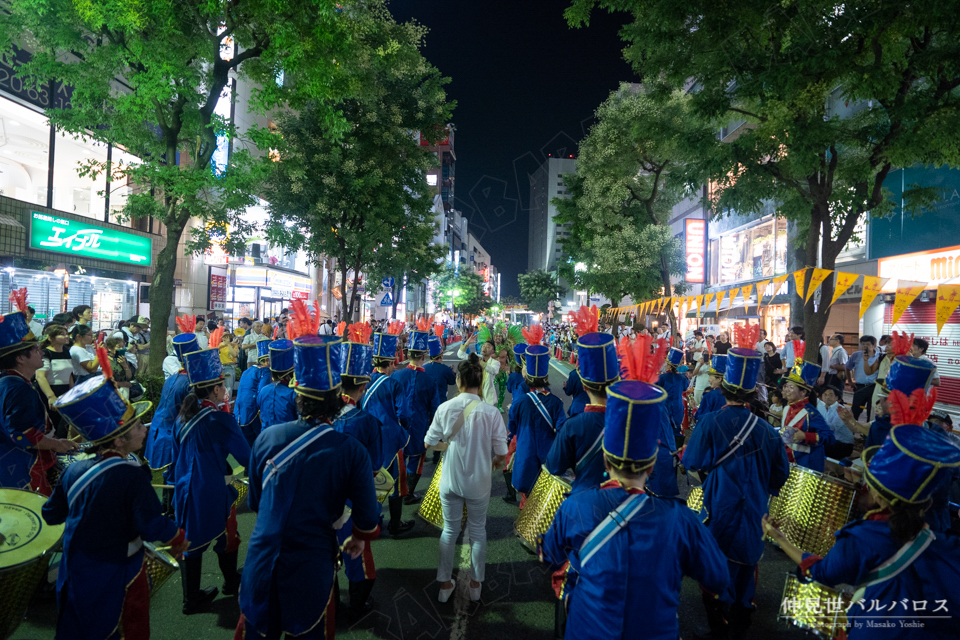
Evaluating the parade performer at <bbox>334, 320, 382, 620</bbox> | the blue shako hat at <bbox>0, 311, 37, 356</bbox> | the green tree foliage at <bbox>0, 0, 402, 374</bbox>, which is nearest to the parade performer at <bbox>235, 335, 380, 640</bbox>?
the parade performer at <bbox>334, 320, 382, 620</bbox>

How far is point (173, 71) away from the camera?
26.6ft

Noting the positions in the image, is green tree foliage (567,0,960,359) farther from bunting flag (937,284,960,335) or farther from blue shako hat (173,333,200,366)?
blue shako hat (173,333,200,366)

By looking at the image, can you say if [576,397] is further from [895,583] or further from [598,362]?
[895,583]

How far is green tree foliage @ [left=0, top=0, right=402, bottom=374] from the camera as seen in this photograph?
26.3 ft

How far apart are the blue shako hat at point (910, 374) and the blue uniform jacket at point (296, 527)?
184 inches

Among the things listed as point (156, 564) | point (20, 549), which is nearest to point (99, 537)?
point (156, 564)

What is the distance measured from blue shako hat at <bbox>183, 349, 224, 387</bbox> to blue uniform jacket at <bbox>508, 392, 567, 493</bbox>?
8.55 feet

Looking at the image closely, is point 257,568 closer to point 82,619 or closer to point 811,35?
point 82,619

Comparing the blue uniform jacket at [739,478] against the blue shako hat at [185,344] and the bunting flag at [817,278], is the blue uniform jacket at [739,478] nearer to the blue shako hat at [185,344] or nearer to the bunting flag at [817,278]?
the blue shako hat at [185,344]

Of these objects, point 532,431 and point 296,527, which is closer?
point 296,527

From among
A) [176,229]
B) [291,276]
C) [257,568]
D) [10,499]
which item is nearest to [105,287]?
[176,229]

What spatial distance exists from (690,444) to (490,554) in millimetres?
2401

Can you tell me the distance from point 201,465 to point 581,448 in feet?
9.21

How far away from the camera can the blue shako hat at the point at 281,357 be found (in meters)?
5.13
